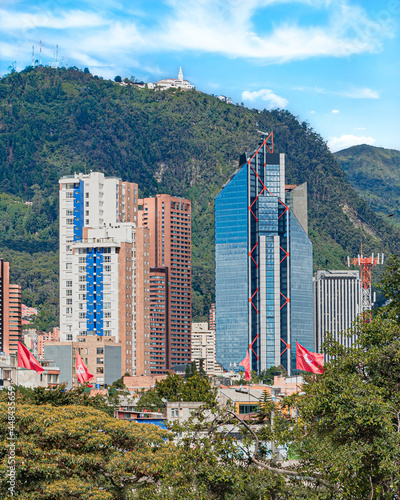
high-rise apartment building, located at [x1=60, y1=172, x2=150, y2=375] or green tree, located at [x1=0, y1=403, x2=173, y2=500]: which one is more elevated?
high-rise apartment building, located at [x1=60, y1=172, x2=150, y2=375]

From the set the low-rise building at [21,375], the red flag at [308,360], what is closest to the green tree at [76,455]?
the red flag at [308,360]

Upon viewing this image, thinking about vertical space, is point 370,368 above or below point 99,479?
above

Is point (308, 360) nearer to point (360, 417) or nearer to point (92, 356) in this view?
point (360, 417)

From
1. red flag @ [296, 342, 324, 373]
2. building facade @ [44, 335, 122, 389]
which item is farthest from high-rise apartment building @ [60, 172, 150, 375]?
red flag @ [296, 342, 324, 373]

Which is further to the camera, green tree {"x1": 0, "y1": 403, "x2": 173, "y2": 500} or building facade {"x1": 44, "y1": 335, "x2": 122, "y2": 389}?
building facade {"x1": 44, "y1": 335, "x2": 122, "y2": 389}

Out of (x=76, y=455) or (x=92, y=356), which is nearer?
(x=76, y=455)

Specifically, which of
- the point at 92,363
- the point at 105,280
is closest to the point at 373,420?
the point at 92,363

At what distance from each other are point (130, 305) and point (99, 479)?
119639 mm

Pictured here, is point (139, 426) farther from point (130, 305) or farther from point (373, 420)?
point (130, 305)

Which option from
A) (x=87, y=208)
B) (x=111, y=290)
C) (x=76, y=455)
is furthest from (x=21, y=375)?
(x=87, y=208)

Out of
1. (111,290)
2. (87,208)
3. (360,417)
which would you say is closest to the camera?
(360,417)

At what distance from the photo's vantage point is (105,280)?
516 ft

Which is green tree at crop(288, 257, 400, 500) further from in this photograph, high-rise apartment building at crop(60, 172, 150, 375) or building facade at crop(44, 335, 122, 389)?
high-rise apartment building at crop(60, 172, 150, 375)

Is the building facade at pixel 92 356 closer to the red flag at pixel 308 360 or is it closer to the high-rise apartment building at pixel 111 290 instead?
the high-rise apartment building at pixel 111 290
